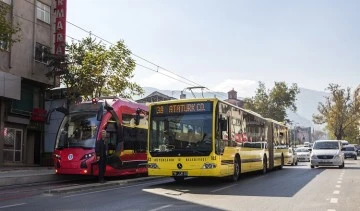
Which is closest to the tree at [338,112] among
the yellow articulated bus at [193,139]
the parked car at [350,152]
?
the parked car at [350,152]

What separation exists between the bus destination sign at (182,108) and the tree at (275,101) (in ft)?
244

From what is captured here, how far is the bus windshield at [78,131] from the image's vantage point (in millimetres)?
17328

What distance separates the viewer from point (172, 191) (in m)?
13.8

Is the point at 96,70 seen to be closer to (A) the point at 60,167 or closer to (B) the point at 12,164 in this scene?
(B) the point at 12,164

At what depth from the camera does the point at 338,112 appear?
82.2 m

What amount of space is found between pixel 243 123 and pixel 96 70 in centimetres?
1226

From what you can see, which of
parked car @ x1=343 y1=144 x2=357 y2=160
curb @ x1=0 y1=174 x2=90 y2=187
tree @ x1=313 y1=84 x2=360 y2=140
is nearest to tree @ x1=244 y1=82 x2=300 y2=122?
tree @ x1=313 y1=84 x2=360 y2=140

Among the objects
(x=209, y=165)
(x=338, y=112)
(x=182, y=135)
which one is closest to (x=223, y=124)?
(x=182, y=135)

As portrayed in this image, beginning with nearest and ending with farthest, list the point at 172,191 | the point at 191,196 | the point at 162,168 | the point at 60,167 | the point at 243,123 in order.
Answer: the point at 191,196, the point at 172,191, the point at 162,168, the point at 60,167, the point at 243,123

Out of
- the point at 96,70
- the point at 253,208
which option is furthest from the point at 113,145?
the point at 96,70

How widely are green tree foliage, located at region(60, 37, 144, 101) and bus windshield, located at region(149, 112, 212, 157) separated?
13.4 metres

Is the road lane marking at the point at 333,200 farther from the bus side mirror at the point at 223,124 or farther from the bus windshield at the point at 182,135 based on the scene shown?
the bus side mirror at the point at 223,124

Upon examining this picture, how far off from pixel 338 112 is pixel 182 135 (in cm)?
7251

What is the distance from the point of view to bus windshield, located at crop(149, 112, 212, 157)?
15.1 m
